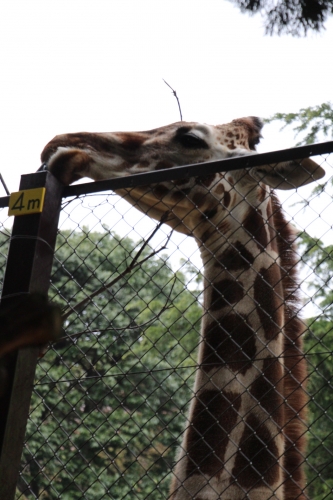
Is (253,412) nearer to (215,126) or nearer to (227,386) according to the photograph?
(227,386)

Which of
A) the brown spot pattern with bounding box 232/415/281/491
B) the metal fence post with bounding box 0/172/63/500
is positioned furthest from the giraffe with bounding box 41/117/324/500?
the metal fence post with bounding box 0/172/63/500

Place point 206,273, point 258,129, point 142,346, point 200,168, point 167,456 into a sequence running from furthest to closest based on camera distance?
point 167,456
point 142,346
point 258,129
point 206,273
point 200,168

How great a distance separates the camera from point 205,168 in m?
2.23

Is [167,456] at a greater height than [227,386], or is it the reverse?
[167,456]

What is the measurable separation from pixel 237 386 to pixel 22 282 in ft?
3.20

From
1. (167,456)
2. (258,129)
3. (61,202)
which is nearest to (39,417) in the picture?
(167,456)

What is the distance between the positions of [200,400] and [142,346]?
24.7 ft

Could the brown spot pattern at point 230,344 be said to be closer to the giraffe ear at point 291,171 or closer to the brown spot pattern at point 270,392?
the brown spot pattern at point 270,392

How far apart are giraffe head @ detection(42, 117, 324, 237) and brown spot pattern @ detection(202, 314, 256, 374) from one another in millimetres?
427

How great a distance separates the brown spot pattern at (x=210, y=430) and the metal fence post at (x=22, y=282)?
74 cm

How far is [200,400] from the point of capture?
2498 millimetres

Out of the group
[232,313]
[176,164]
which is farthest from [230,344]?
[176,164]

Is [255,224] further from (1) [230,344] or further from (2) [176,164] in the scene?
(1) [230,344]

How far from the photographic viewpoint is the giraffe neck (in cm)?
245
